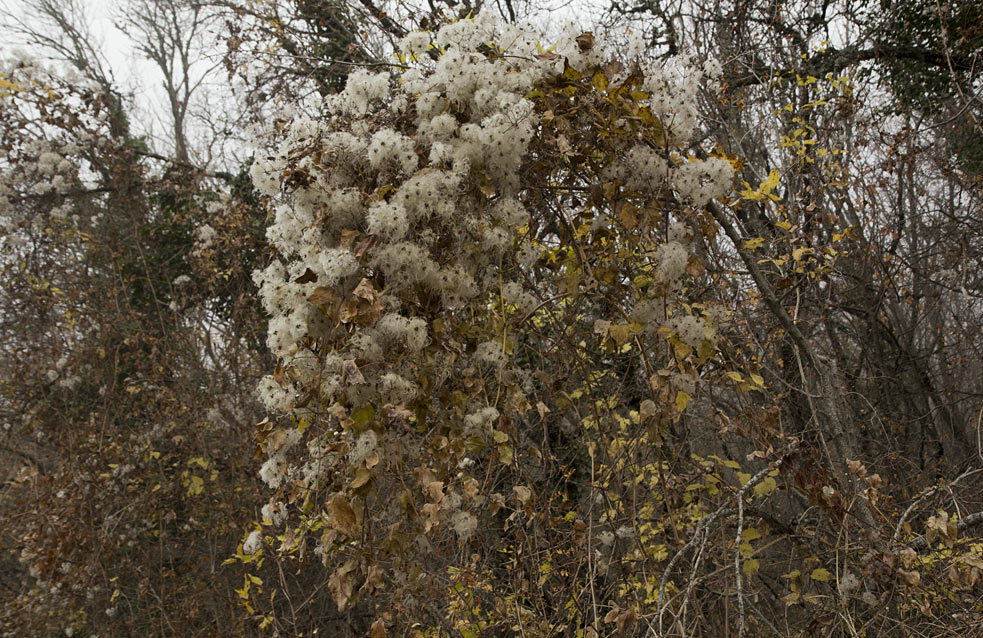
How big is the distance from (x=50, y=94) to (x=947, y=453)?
768 centimetres

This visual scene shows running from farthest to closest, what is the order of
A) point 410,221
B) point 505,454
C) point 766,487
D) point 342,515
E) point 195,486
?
point 195,486 < point 766,487 < point 505,454 < point 410,221 < point 342,515

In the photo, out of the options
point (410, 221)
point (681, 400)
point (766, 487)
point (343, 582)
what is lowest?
point (766, 487)

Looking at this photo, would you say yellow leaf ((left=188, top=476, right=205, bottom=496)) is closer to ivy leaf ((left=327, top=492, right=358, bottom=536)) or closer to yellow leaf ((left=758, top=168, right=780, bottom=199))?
ivy leaf ((left=327, top=492, right=358, bottom=536))

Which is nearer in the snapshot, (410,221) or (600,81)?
(410,221)

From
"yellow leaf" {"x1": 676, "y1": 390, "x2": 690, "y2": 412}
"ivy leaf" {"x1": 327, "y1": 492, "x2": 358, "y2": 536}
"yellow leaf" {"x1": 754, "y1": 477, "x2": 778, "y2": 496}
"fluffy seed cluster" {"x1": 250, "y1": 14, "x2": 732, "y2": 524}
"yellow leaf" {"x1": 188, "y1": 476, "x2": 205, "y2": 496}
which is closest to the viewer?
"ivy leaf" {"x1": 327, "y1": 492, "x2": 358, "y2": 536}

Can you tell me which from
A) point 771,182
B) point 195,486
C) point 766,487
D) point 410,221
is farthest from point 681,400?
point 195,486

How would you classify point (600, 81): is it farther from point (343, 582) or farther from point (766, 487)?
point (766, 487)

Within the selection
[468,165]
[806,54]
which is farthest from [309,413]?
[806,54]

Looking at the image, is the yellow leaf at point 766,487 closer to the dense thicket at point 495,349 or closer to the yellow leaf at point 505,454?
the dense thicket at point 495,349

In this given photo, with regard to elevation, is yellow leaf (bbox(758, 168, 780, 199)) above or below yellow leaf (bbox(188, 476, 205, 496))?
below

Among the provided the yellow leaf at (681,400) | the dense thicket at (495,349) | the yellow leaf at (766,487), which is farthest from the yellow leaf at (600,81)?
the yellow leaf at (766,487)

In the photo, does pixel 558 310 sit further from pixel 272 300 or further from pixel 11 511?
→ pixel 11 511

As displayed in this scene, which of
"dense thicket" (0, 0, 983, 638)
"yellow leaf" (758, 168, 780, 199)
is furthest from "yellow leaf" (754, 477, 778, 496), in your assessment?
"yellow leaf" (758, 168, 780, 199)

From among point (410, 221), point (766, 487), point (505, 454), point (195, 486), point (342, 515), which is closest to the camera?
point (342, 515)
